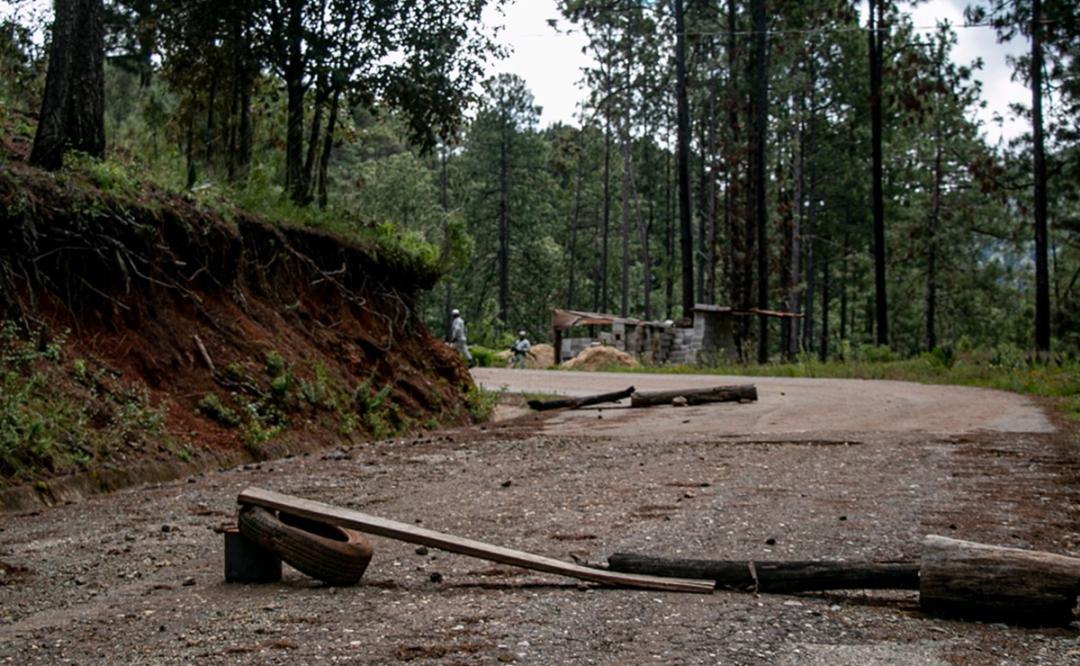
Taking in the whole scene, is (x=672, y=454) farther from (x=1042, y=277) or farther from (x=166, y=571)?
(x=1042, y=277)

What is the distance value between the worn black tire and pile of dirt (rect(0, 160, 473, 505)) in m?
3.77

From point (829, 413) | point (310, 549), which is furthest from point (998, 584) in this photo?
point (829, 413)

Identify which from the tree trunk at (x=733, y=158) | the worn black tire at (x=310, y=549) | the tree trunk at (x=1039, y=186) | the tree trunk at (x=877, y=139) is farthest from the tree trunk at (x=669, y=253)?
the worn black tire at (x=310, y=549)

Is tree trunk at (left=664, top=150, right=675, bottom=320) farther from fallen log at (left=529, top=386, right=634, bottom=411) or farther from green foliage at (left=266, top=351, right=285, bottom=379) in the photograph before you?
green foliage at (left=266, top=351, right=285, bottom=379)

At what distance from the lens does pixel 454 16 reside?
1919cm

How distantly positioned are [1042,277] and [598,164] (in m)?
51.8

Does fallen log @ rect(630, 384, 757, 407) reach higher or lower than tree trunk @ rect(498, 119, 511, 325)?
lower

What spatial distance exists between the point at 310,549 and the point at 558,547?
1658mm

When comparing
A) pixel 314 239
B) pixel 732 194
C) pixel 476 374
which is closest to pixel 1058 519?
pixel 314 239

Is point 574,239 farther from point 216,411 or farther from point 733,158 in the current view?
point 216,411

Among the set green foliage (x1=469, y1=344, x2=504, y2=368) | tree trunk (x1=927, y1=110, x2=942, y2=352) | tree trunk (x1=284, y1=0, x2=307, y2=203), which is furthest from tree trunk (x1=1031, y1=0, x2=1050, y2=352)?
tree trunk (x1=284, y1=0, x2=307, y2=203)

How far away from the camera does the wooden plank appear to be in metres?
5.70

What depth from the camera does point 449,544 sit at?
5.84 metres

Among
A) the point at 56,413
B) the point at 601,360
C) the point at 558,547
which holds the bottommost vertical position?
the point at 558,547
